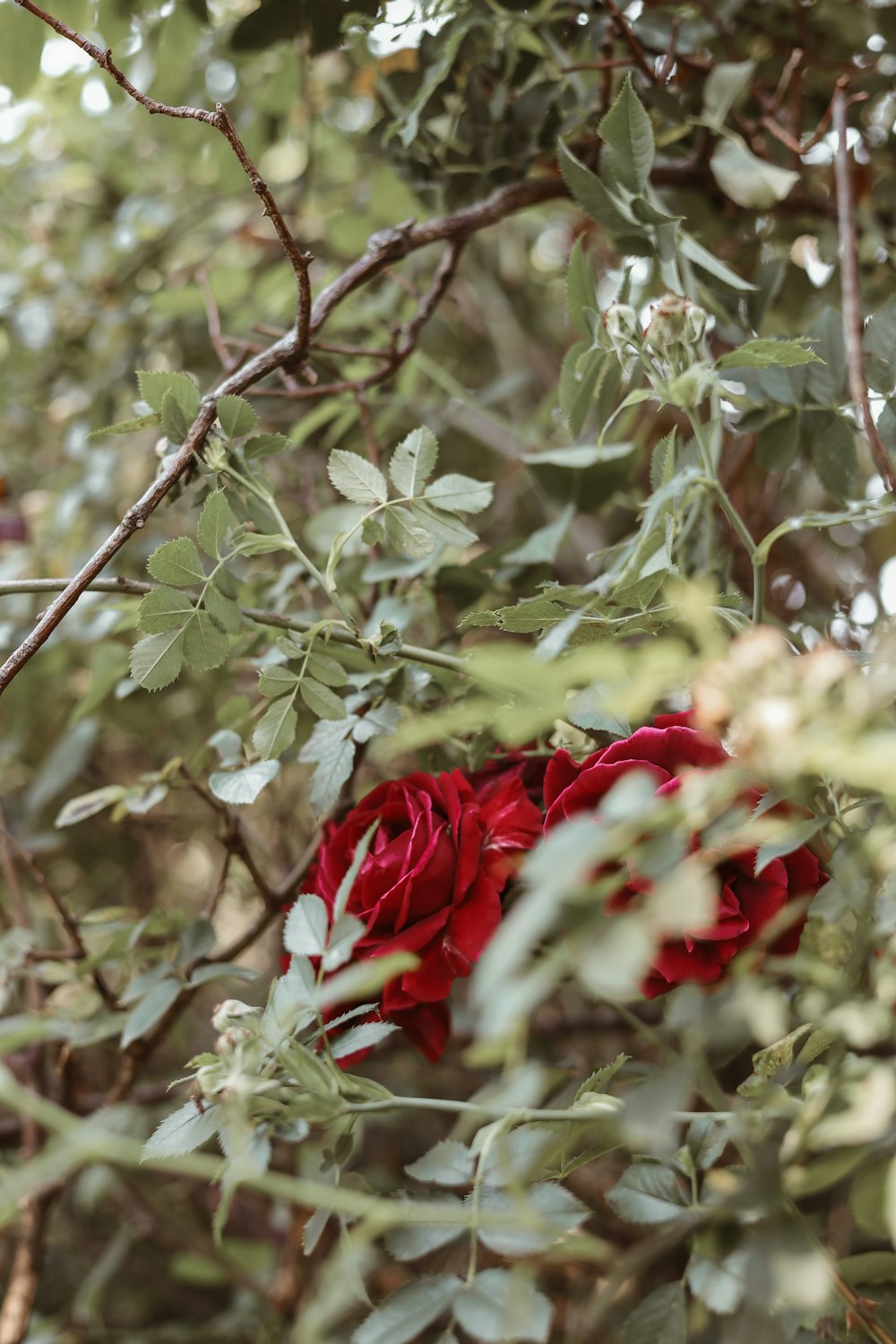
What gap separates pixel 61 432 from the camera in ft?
3.49

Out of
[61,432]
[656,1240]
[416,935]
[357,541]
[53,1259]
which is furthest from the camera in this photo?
[61,432]

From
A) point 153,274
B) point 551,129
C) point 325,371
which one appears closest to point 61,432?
point 153,274

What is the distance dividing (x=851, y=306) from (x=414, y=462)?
214 millimetres

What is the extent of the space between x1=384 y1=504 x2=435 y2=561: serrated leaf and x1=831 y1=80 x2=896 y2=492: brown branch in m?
0.19

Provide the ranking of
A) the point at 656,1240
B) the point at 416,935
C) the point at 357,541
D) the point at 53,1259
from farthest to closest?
the point at 53,1259 → the point at 357,541 → the point at 416,935 → the point at 656,1240

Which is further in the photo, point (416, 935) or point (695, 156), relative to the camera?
point (695, 156)

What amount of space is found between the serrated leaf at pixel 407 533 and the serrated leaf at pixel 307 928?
0.16 metres

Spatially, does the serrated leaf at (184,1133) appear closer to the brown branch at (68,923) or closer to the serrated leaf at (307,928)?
the serrated leaf at (307,928)

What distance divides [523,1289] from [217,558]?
28 cm

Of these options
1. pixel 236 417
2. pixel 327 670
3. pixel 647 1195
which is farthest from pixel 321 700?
pixel 647 1195

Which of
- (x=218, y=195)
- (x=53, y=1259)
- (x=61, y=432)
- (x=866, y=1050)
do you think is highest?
(x=218, y=195)

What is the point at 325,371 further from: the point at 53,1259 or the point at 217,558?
the point at 53,1259

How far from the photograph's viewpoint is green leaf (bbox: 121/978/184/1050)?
50cm

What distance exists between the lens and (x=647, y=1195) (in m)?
Answer: 0.37
